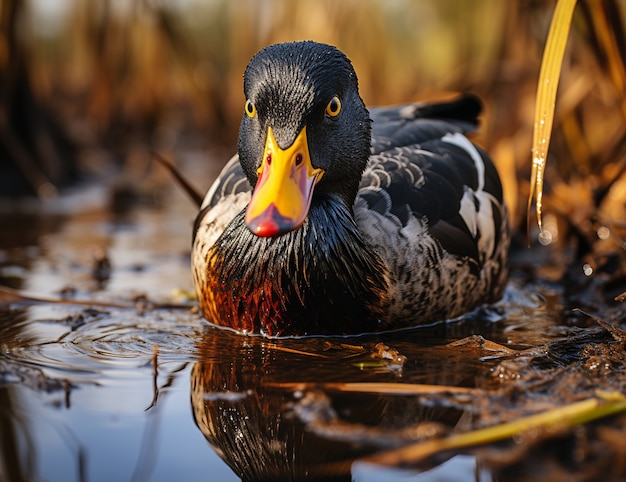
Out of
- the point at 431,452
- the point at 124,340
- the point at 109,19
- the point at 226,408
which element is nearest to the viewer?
the point at 431,452

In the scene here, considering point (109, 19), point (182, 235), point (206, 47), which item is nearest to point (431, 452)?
point (182, 235)

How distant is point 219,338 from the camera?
4297mm

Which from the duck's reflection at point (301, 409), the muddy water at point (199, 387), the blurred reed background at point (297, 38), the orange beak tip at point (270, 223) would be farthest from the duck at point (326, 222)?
the blurred reed background at point (297, 38)

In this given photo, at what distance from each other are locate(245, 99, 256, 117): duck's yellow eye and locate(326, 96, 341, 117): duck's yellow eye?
0.33m

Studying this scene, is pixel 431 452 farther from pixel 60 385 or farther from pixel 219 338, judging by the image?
pixel 219 338

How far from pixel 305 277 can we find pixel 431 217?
0.80 metres

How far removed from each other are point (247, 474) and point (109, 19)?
822 centimetres

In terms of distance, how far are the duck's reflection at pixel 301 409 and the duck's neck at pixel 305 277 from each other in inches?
6.8

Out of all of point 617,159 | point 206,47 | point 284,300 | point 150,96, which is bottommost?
point 284,300

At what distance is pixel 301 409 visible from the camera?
3215 millimetres

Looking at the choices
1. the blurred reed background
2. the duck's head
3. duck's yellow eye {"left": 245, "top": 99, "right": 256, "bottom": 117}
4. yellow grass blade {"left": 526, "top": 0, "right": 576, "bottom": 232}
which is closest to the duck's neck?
the duck's head

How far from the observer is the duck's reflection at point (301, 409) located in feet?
9.50

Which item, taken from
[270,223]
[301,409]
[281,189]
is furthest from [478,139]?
[301,409]

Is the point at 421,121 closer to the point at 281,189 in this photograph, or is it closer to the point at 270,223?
the point at 281,189
